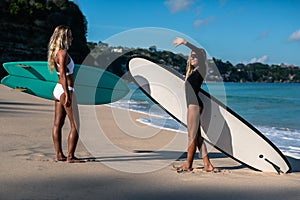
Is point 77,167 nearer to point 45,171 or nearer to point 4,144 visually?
point 45,171

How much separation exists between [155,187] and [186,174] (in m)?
0.75

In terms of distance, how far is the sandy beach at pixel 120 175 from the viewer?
4074 mm

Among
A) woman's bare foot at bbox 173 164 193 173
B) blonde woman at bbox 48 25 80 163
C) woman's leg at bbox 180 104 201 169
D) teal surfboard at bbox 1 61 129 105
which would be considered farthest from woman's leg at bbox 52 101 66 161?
woman's leg at bbox 180 104 201 169

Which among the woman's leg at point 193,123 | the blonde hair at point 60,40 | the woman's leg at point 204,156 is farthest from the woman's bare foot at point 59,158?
the woman's leg at point 204,156

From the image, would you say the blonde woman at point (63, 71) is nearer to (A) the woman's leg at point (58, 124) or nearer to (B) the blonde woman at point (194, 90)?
(A) the woman's leg at point (58, 124)

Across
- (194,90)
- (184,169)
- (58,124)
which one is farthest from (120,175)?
(194,90)

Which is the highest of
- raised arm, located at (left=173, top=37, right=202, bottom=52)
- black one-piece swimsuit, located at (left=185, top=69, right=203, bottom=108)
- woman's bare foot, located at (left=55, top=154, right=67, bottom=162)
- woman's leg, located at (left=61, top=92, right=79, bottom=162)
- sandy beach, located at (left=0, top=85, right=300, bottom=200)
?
raised arm, located at (left=173, top=37, right=202, bottom=52)

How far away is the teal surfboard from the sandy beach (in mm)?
820

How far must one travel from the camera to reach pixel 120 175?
15.9 feet

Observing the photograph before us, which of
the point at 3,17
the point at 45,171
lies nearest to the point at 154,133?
the point at 45,171

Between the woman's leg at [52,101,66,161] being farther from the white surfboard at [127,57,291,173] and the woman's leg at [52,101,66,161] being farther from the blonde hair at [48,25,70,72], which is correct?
the white surfboard at [127,57,291,173]

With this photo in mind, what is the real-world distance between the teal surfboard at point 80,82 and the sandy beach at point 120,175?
2.69 feet

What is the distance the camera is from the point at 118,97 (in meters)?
6.90

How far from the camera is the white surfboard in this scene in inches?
215
